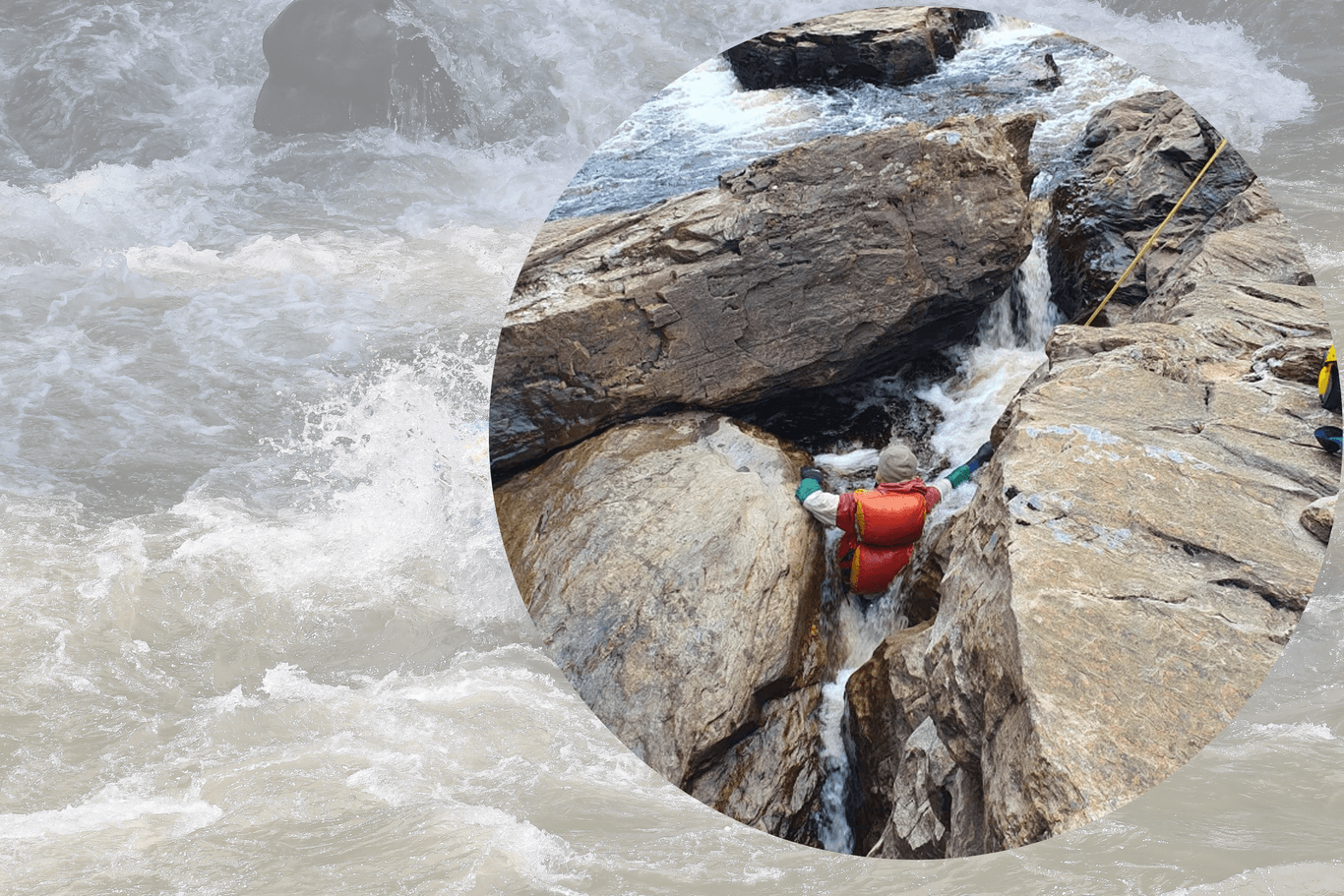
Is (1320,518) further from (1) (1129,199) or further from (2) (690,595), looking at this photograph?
(1) (1129,199)

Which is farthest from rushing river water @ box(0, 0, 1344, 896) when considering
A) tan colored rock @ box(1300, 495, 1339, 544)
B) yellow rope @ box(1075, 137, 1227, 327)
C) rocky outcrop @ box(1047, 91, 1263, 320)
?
rocky outcrop @ box(1047, 91, 1263, 320)

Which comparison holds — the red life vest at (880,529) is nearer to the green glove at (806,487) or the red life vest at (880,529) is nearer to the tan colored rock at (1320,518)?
the green glove at (806,487)

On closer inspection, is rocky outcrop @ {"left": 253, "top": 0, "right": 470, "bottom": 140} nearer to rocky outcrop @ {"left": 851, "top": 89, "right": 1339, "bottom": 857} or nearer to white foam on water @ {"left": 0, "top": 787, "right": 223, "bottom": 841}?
white foam on water @ {"left": 0, "top": 787, "right": 223, "bottom": 841}

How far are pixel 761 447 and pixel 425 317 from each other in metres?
6.04

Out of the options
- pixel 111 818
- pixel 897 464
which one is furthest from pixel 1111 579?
pixel 111 818

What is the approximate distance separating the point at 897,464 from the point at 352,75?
1075 centimetres

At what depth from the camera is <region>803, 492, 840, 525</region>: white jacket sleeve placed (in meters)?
2.73

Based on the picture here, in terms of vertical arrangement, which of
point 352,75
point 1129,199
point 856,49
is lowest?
point 1129,199

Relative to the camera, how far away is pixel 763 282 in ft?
10.1

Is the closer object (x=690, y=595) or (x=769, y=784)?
(x=769, y=784)

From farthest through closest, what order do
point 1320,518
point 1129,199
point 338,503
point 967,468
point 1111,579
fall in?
point 338,503, point 1129,199, point 967,468, point 1320,518, point 1111,579

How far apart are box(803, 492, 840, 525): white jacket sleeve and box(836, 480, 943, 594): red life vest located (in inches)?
1.8

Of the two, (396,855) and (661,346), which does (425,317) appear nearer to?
(661,346)

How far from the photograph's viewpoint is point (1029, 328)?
318 centimetres
